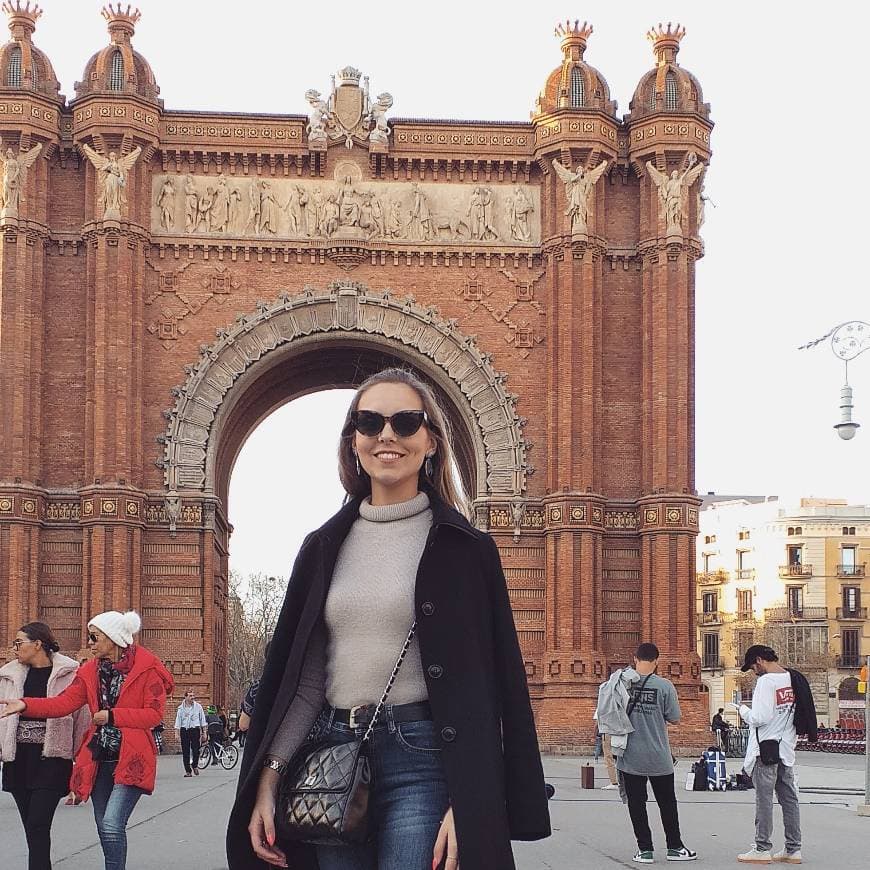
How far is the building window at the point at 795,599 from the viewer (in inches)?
3470

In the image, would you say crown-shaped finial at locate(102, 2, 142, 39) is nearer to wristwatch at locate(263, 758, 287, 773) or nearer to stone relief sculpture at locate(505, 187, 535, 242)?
stone relief sculpture at locate(505, 187, 535, 242)

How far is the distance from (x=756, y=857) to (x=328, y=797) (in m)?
9.45

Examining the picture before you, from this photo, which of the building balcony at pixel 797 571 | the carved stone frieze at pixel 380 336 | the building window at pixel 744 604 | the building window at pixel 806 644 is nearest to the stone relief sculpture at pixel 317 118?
the carved stone frieze at pixel 380 336

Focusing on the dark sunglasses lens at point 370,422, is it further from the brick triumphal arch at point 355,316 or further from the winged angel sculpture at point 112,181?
the winged angel sculpture at point 112,181

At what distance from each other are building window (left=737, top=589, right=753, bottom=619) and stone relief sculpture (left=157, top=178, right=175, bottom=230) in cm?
6322

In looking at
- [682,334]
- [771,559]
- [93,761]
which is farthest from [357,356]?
[771,559]

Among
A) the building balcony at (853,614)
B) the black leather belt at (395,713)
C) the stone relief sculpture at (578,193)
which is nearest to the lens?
the black leather belt at (395,713)

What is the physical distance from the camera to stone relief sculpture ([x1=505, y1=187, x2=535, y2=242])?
35.6 meters

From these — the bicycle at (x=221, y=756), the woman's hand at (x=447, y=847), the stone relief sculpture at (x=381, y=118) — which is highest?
the stone relief sculpture at (x=381, y=118)

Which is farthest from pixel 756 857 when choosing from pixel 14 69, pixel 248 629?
pixel 248 629

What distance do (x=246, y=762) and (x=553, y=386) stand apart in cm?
3025

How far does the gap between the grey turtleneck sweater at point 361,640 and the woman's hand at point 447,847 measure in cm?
37

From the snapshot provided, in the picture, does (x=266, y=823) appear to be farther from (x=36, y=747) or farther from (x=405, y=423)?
(x=36, y=747)

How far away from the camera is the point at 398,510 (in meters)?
4.95
